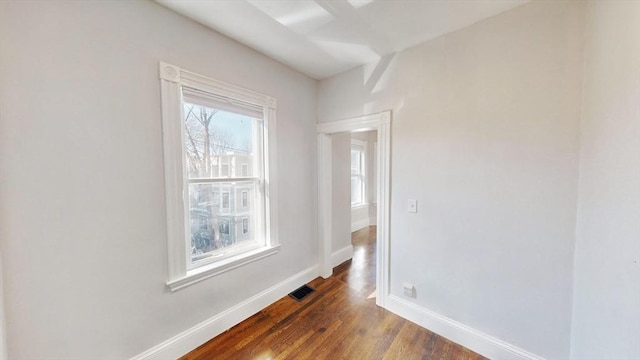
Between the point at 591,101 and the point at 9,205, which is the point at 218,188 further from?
the point at 591,101

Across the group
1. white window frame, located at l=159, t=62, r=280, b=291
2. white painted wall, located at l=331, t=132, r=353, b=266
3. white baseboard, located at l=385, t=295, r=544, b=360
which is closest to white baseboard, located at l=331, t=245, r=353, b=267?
white painted wall, located at l=331, t=132, r=353, b=266

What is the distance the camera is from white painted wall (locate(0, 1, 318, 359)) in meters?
1.09

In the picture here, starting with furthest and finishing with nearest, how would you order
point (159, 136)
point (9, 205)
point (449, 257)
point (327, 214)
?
point (327, 214) < point (449, 257) < point (159, 136) < point (9, 205)

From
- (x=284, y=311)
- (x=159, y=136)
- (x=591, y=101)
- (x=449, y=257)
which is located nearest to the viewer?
(x=591, y=101)

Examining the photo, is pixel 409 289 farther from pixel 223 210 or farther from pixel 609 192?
pixel 223 210

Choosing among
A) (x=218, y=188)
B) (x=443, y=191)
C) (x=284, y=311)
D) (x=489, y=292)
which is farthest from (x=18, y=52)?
(x=489, y=292)

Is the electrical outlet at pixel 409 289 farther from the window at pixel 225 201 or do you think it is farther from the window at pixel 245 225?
the window at pixel 225 201

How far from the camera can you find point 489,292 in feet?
5.47

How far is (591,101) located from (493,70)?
1.89 ft

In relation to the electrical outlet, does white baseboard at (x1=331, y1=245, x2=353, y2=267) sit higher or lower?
lower

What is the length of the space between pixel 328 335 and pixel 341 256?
4.84 feet

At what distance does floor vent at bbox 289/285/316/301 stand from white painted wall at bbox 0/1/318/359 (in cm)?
93

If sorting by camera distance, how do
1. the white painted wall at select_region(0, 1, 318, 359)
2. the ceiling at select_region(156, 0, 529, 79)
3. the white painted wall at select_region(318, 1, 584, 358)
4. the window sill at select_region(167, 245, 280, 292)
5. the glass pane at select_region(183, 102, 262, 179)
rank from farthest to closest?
the glass pane at select_region(183, 102, 262, 179), the window sill at select_region(167, 245, 280, 292), the ceiling at select_region(156, 0, 529, 79), the white painted wall at select_region(318, 1, 584, 358), the white painted wall at select_region(0, 1, 318, 359)

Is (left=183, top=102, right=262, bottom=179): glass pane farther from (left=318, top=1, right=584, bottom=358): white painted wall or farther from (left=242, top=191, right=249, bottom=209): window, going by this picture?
(left=318, top=1, right=584, bottom=358): white painted wall
